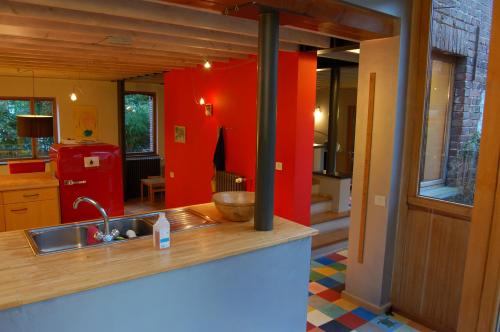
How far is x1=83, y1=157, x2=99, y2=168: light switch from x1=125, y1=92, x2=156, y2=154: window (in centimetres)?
430

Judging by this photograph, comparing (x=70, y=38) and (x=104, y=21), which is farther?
(x=70, y=38)

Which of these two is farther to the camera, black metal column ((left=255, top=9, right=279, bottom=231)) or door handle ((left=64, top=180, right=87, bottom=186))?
door handle ((left=64, top=180, right=87, bottom=186))

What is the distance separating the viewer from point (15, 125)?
7.51 meters

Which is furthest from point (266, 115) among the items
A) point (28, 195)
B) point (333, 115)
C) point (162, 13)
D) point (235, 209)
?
point (333, 115)

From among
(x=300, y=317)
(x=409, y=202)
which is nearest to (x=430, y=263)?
(x=409, y=202)

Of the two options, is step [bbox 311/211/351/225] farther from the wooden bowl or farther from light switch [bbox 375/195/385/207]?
the wooden bowl

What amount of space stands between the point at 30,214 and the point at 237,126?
2.64m

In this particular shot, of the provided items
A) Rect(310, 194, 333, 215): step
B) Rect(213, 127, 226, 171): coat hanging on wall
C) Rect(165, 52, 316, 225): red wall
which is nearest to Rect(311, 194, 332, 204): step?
Rect(310, 194, 333, 215): step

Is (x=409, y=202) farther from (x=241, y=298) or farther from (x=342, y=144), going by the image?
(x=342, y=144)

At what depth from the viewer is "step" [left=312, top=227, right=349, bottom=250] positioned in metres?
4.64

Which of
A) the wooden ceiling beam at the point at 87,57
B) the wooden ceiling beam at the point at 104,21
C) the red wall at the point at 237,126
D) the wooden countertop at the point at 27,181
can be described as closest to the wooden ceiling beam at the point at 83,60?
the wooden ceiling beam at the point at 87,57

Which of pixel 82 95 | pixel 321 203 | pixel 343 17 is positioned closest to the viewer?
pixel 343 17

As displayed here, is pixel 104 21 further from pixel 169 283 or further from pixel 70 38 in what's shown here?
pixel 169 283

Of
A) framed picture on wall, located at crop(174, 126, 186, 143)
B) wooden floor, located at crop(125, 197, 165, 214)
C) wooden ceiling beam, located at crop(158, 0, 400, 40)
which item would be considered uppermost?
wooden ceiling beam, located at crop(158, 0, 400, 40)
